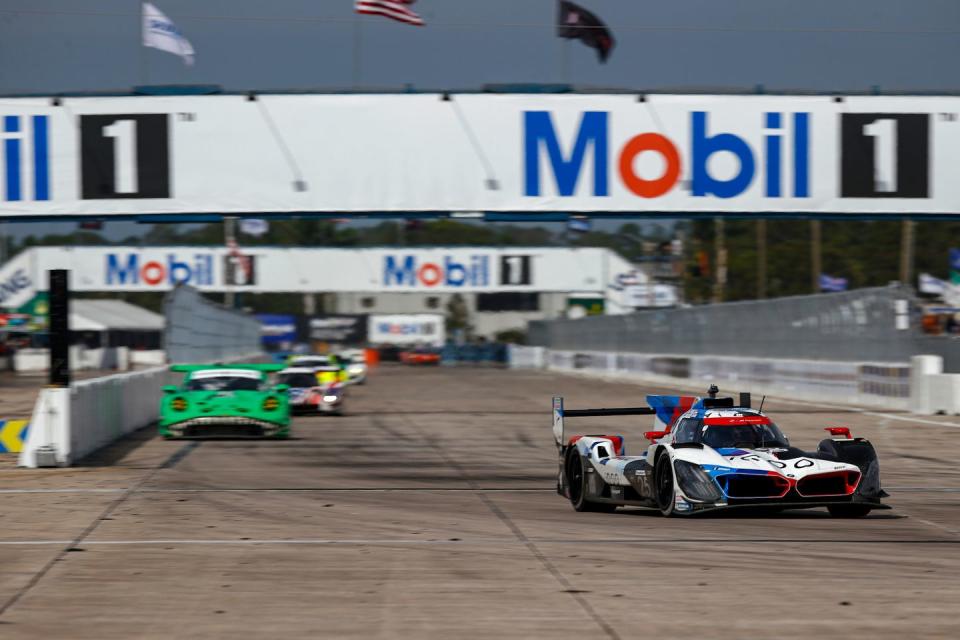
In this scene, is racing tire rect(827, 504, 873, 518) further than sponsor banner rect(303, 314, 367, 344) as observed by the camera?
No

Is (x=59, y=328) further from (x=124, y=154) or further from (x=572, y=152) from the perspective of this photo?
(x=572, y=152)

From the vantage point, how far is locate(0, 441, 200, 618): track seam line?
875 cm

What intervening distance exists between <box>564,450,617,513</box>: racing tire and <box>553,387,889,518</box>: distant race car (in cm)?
1

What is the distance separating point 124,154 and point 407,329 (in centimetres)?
9498

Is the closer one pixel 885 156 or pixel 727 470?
pixel 727 470

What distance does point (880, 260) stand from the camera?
372 feet

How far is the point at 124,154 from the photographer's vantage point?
24.7 metres

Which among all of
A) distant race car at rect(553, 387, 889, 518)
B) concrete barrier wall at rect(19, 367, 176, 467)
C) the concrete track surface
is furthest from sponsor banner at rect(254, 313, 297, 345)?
distant race car at rect(553, 387, 889, 518)

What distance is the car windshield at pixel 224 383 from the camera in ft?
83.0

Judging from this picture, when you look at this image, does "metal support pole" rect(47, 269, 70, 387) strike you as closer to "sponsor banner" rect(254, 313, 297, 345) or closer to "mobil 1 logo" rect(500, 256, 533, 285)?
"mobil 1 logo" rect(500, 256, 533, 285)

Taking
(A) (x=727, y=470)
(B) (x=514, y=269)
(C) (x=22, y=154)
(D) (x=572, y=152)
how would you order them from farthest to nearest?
1. (B) (x=514, y=269)
2. (D) (x=572, y=152)
3. (C) (x=22, y=154)
4. (A) (x=727, y=470)

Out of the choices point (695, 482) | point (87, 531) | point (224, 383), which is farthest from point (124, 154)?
point (695, 482)

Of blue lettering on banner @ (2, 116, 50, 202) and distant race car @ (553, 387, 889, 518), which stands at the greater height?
blue lettering on banner @ (2, 116, 50, 202)

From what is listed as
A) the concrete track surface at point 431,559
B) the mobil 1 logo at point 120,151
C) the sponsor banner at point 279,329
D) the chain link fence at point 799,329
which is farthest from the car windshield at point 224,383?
the sponsor banner at point 279,329
